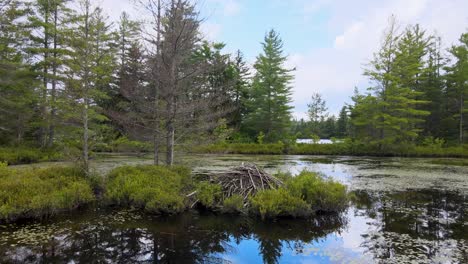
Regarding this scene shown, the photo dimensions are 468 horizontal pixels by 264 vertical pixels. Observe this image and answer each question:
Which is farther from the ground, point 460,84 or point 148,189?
point 460,84

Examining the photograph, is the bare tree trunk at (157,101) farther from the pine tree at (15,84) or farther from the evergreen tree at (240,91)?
the evergreen tree at (240,91)

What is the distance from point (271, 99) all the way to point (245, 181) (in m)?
21.0

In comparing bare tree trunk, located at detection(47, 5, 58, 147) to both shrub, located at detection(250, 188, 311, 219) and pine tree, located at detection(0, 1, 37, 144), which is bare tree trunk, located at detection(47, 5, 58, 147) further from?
shrub, located at detection(250, 188, 311, 219)

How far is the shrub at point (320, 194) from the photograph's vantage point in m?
6.94

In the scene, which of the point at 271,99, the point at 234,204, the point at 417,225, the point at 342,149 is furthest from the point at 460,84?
the point at 234,204

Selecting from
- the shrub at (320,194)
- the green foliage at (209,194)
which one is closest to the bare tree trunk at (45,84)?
the green foliage at (209,194)

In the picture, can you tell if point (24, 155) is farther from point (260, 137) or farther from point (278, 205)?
point (260, 137)

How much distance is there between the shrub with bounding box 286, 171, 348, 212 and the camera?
273 inches

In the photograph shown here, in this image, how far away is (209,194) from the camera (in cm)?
726

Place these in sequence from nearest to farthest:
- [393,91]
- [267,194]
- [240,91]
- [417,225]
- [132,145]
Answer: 1. [417,225]
2. [267,194]
3. [132,145]
4. [393,91]
5. [240,91]

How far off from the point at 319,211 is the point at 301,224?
1.14m

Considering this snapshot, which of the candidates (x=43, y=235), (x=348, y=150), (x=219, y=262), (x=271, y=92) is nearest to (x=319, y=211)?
(x=219, y=262)

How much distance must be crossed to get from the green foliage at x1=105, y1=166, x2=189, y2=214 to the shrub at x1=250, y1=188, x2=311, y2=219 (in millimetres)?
1782

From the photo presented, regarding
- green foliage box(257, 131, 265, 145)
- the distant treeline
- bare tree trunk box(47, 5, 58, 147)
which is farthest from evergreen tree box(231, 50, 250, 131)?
bare tree trunk box(47, 5, 58, 147)
